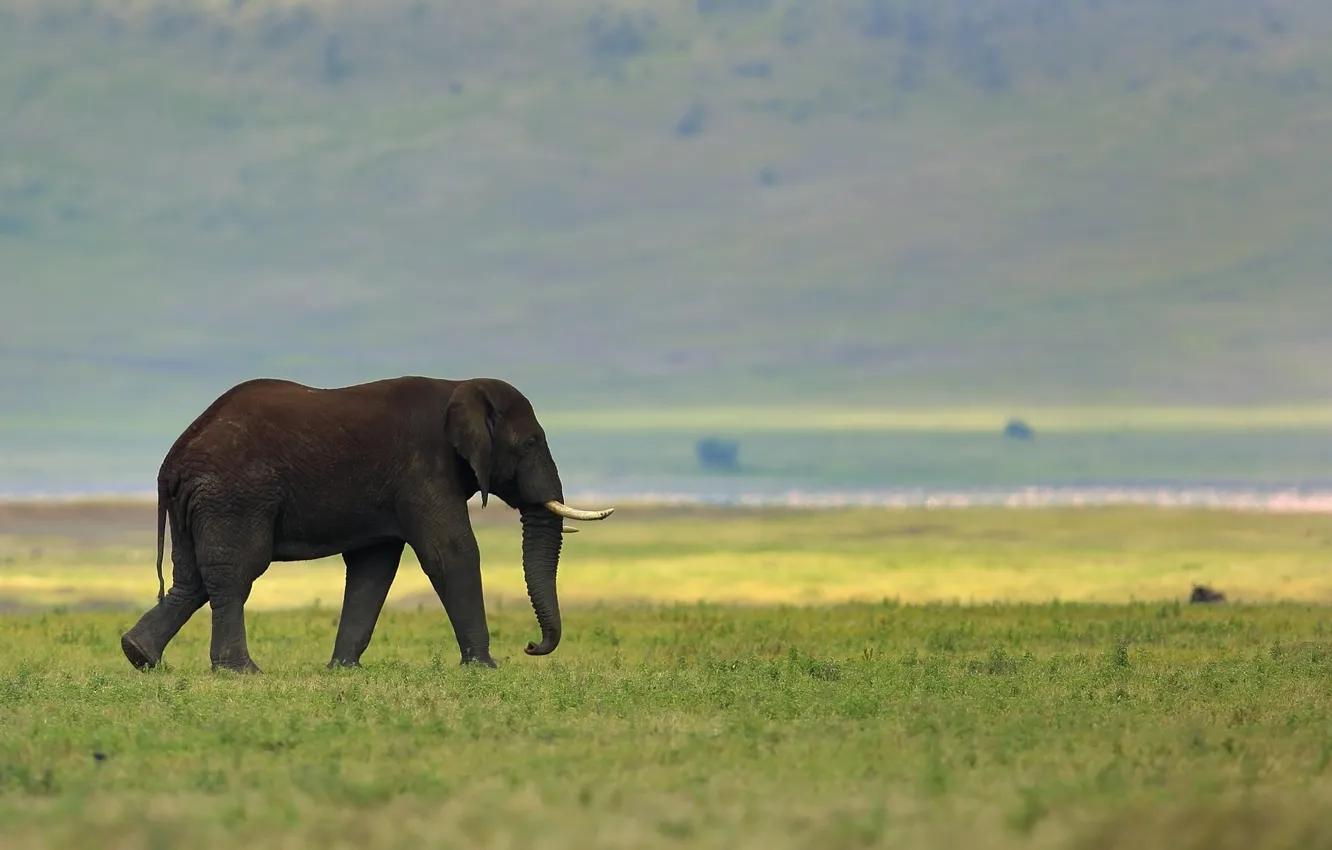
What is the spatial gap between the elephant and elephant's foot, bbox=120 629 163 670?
19 mm

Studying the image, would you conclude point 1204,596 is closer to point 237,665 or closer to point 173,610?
point 237,665

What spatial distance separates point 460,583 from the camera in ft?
84.6

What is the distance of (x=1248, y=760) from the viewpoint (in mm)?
15742

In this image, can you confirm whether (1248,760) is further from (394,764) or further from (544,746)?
(394,764)

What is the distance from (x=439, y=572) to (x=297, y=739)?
924 centimetres

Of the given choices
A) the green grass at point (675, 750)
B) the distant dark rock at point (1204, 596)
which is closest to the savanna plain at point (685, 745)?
the green grass at point (675, 750)

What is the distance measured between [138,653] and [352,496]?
10.5 ft

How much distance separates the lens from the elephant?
24609 mm

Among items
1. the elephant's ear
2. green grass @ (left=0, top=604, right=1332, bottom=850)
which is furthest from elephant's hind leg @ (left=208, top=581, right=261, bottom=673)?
the elephant's ear

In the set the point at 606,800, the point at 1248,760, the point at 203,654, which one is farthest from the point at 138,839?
the point at 203,654

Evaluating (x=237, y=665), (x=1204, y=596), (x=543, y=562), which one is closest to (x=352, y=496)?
(x=237, y=665)

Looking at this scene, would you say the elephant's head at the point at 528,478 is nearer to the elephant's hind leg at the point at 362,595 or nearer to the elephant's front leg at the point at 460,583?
the elephant's front leg at the point at 460,583

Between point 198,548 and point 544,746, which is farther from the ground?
point 198,548

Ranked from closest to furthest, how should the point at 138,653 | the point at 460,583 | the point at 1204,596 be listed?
1. the point at 138,653
2. the point at 460,583
3. the point at 1204,596
